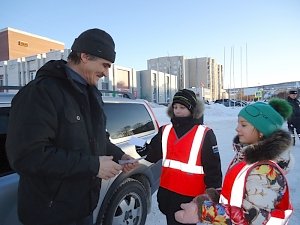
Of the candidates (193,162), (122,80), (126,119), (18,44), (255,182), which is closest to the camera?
(255,182)

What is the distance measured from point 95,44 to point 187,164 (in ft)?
4.26

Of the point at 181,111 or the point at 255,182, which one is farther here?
the point at 181,111

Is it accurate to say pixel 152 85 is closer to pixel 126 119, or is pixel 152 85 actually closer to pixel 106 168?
pixel 126 119

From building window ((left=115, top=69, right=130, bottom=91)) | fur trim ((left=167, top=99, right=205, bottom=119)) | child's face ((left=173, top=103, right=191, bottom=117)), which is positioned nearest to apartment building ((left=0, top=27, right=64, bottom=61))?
building window ((left=115, top=69, right=130, bottom=91))

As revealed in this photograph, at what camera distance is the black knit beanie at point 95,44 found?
1.77 metres

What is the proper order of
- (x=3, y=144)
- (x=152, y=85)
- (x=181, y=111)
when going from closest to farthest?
(x=3, y=144)
(x=181, y=111)
(x=152, y=85)

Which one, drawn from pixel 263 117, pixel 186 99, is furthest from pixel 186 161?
pixel 263 117

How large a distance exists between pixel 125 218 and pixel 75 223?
1.47m

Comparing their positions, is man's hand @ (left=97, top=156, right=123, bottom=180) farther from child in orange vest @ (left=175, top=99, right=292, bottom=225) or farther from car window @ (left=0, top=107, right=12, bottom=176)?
car window @ (left=0, top=107, right=12, bottom=176)

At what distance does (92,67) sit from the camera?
1.83m

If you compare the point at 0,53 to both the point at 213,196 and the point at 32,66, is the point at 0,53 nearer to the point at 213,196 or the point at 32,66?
the point at 32,66

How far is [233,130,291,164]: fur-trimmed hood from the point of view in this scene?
61.6 inches

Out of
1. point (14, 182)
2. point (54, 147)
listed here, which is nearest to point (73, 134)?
point (54, 147)

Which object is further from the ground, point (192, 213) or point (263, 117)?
point (263, 117)
